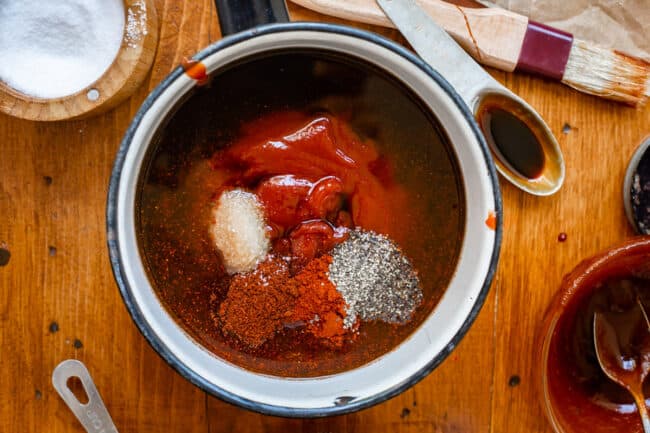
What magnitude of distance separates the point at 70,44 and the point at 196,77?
0.80ft

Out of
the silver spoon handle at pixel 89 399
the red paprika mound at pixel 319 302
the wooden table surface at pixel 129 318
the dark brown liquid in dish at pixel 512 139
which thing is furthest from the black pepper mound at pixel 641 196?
the silver spoon handle at pixel 89 399

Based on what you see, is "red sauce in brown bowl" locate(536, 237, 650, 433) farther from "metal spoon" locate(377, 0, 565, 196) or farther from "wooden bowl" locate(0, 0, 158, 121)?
"wooden bowl" locate(0, 0, 158, 121)

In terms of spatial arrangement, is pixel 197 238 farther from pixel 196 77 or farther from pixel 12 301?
pixel 12 301

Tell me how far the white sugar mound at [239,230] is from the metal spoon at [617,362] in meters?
0.48

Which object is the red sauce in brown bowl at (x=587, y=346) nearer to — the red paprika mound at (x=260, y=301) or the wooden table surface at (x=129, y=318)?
the wooden table surface at (x=129, y=318)

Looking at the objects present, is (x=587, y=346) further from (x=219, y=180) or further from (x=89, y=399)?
(x=89, y=399)

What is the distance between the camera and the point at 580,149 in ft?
2.93

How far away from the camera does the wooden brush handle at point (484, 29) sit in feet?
2.79

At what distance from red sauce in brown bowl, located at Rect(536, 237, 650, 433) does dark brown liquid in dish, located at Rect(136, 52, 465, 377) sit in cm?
19

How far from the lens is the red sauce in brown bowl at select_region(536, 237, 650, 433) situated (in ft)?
2.77

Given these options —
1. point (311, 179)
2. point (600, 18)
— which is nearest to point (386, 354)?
point (311, 179)

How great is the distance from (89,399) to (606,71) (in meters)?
0.85

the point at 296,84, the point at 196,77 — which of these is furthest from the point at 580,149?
the point at 196,77

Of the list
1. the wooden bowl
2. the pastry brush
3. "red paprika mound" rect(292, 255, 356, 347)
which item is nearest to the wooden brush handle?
the pastry brush
